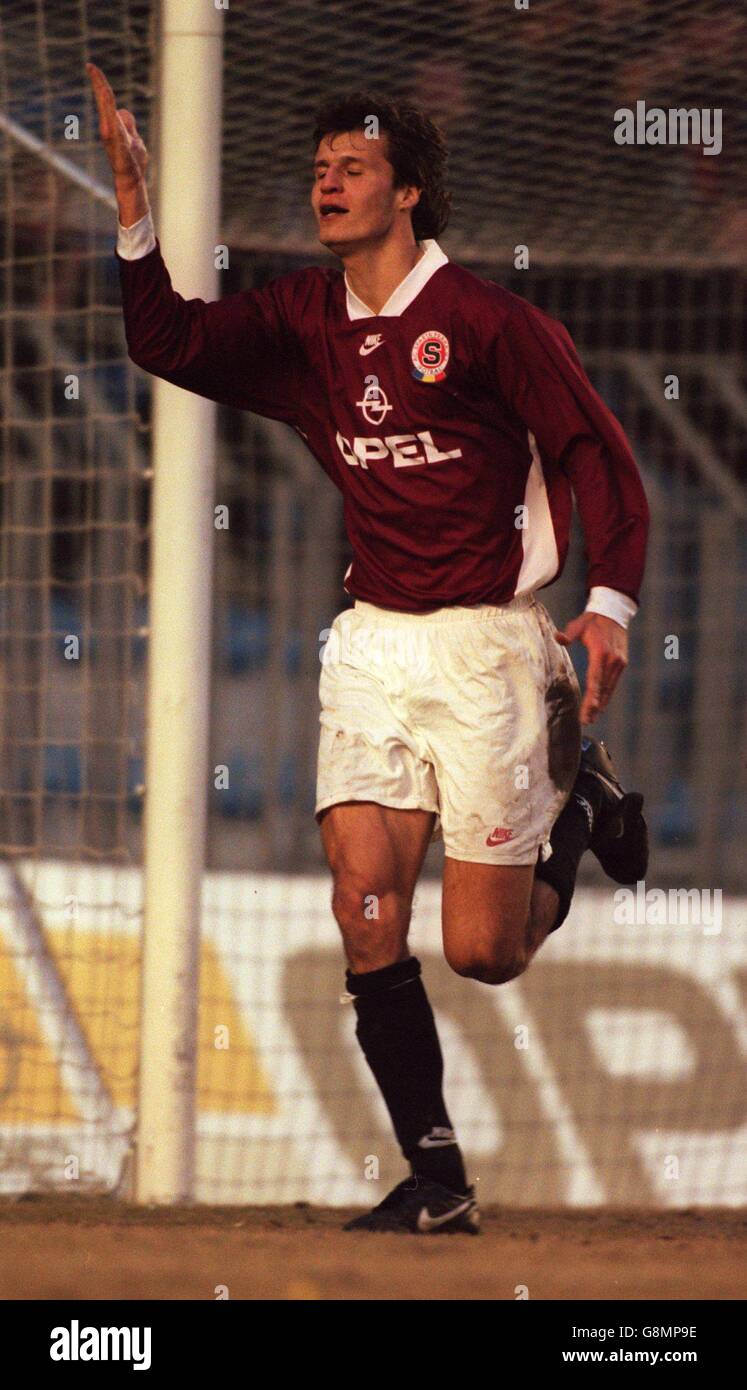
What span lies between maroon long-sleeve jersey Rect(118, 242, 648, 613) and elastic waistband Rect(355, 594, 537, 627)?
2cm

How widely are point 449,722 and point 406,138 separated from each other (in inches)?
49.8

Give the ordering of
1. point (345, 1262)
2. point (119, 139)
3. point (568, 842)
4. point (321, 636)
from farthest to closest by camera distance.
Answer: point (321, 636)
point (568, 842)
point (119, 139)
point (345, 1262)

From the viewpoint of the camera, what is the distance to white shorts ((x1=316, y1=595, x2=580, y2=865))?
4.45m

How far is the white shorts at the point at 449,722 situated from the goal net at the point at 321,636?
169 cm

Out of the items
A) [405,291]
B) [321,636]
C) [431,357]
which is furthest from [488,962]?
[321,636]

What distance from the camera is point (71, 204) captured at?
327 inches

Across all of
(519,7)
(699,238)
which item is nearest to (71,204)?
(519,7)

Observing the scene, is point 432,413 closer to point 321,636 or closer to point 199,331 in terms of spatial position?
point 199,331

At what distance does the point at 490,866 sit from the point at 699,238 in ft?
16.8

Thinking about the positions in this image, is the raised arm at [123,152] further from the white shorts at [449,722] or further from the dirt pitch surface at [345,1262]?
the dirt pitch surface at [345,1262]

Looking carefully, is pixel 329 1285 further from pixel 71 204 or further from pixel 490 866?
pixel 71 204

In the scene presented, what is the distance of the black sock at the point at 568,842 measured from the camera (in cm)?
480

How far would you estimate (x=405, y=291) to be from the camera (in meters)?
4.47

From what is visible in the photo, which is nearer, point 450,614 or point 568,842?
point 450,614
